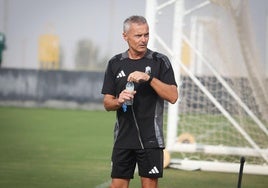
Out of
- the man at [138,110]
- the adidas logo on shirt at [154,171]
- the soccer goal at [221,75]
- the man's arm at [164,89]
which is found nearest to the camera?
the man's arm at [164,89]

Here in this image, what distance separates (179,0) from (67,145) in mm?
3946

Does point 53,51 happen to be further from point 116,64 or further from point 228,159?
point 116,64

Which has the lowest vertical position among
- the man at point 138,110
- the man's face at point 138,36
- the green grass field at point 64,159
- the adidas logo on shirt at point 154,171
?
the green grass field at point 64,159

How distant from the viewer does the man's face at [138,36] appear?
7148 mm

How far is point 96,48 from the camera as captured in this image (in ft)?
103

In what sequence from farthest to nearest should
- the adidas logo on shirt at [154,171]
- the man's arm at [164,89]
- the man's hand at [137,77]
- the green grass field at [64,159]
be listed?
the green grass field at [64,159] → the adidas logo on shirt at [154,171] → the man's arm at [164,89] → the man's hand at [137,77]

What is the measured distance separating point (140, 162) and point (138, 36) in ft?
3.64

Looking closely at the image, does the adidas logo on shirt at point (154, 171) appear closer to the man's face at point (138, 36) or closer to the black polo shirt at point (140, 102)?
the black polo shirt at point (140, 102)

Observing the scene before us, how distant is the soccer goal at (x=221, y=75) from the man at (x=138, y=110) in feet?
14.6

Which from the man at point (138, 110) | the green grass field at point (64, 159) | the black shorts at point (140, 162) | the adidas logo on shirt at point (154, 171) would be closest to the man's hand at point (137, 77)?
the man at point (138, 110)

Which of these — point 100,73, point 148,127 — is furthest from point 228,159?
point 100,73

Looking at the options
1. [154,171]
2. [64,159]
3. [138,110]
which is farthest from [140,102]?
[64,159]

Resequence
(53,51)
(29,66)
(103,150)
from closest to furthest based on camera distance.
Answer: (103,150) → (29,66) → (53,51)

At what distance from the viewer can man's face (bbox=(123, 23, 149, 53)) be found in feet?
23.5
